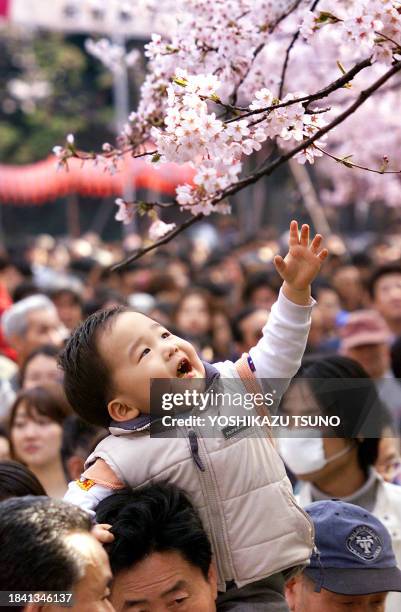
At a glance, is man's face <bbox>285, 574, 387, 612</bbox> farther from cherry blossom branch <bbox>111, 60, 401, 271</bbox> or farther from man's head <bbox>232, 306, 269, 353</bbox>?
man's head <bbox>232, 306, 269, 353</bbox>

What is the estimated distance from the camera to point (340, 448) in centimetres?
353

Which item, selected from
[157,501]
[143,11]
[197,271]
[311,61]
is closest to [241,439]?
[157,501]

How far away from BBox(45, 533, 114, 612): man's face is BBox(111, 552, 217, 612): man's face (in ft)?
1.03

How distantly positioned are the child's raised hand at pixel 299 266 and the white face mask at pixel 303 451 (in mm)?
841

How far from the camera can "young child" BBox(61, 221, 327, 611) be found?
2.54 m

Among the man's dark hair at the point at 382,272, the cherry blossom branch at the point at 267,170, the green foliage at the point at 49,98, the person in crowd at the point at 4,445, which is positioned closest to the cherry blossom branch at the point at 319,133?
the cherry blossom branch at the point at 267,170

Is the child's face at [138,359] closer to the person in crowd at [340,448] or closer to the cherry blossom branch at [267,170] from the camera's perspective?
the cherry blossom branch at [267,170]

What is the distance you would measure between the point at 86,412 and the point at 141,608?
1.61 ft

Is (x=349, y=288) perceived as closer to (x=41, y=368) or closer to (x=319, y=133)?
(x=41, y=368)

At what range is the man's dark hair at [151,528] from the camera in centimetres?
246

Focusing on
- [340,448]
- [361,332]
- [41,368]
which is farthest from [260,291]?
[340,448]

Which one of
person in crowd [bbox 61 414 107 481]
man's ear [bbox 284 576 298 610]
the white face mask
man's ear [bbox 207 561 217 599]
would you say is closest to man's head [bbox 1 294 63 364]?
person in crowd [bbox 61 414 107 481]

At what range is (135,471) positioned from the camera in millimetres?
2570

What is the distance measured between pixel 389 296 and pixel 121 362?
5044 millimetres
